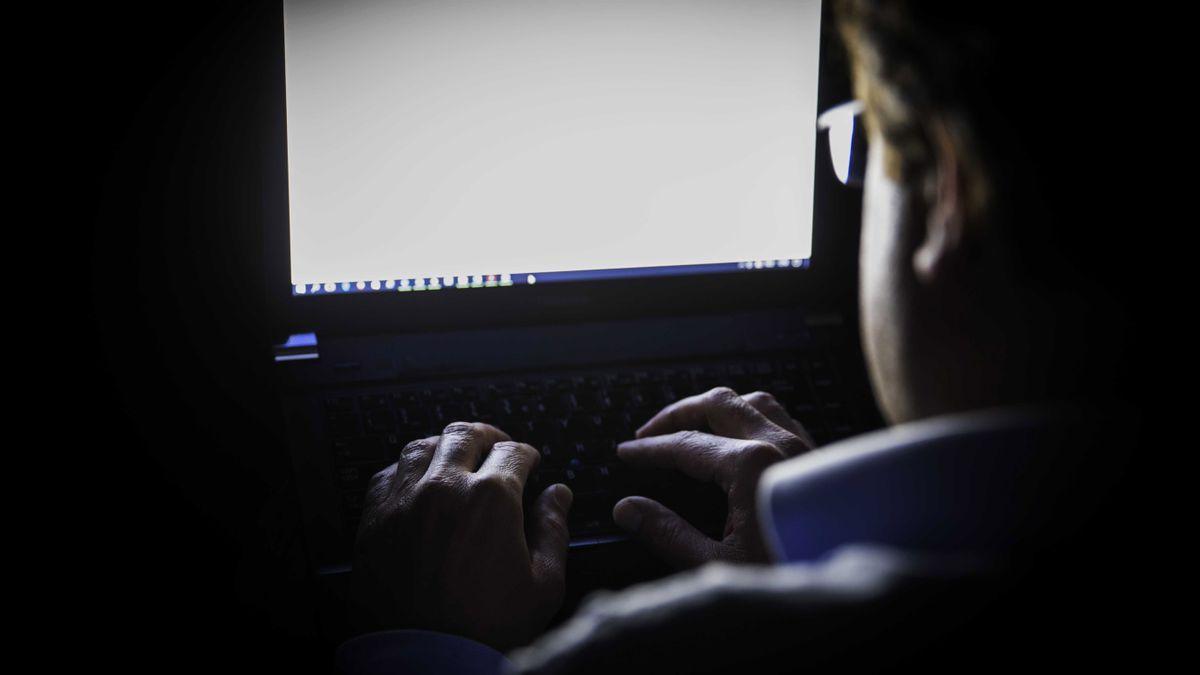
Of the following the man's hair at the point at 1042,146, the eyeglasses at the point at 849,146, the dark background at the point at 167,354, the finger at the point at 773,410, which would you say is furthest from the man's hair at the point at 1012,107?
the dark background at the point at 167,354

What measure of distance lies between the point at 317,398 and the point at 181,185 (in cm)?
27

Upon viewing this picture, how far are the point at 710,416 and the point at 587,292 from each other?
0.69 feet

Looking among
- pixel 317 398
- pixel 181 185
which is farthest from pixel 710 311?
pixel 181 185

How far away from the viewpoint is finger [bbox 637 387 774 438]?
0.81m

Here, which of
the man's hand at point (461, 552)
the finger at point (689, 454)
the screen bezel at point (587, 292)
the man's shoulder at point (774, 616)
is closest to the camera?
the man's shoulder at point (774, 616)

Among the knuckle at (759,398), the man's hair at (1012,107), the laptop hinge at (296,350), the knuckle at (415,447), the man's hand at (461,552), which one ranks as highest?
the man's hair at (1012,107)

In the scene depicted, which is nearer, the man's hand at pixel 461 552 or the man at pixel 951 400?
the man at pixel 951 400

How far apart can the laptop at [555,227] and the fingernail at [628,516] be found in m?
0.03

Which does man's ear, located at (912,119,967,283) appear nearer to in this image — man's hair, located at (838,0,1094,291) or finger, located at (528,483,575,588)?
man's hair, located at (838,0,1094,291)

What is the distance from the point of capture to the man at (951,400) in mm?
328

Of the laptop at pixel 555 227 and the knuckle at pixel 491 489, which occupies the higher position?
the laptop at pixel 555 227

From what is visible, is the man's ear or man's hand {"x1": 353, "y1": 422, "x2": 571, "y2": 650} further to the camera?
man's hand {"x1": 353, "y1": 422, "x2": 571, "y2": 650}

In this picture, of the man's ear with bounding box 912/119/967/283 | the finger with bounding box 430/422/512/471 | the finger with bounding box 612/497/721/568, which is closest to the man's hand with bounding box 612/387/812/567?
the finger with bounding box 612/497/721/568

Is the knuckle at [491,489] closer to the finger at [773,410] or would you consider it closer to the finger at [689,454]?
the finger at [689,454]
